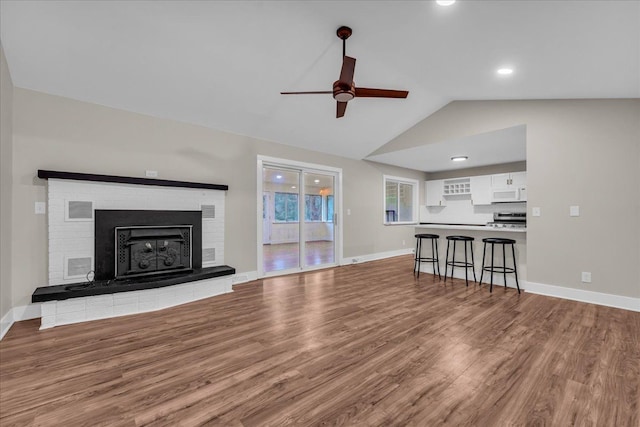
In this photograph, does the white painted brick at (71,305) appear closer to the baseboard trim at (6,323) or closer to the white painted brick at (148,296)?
the baseboard trim at (6,323)

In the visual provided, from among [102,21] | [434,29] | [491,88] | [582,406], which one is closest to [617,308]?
[582,406]

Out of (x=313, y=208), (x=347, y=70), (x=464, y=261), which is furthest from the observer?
(x=313, y=208)

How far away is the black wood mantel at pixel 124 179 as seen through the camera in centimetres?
317

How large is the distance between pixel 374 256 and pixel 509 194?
3.79m

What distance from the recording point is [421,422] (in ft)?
5.18

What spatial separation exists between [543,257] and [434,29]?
354 centimetres

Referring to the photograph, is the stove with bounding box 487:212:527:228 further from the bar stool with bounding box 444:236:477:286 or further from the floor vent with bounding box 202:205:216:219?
the floor vent with bounding box 202:205:216:219

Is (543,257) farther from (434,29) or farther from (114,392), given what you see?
(114,392)

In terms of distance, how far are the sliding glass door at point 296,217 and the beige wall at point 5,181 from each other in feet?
10.00

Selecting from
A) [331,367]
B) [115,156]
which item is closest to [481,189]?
[331,367]

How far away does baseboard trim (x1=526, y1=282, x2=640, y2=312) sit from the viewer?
3500mm

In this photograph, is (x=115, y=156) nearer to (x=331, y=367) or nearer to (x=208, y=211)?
(x=208, y=211)

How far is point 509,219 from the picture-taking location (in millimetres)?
7152

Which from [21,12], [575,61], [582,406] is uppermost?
[21,12]
